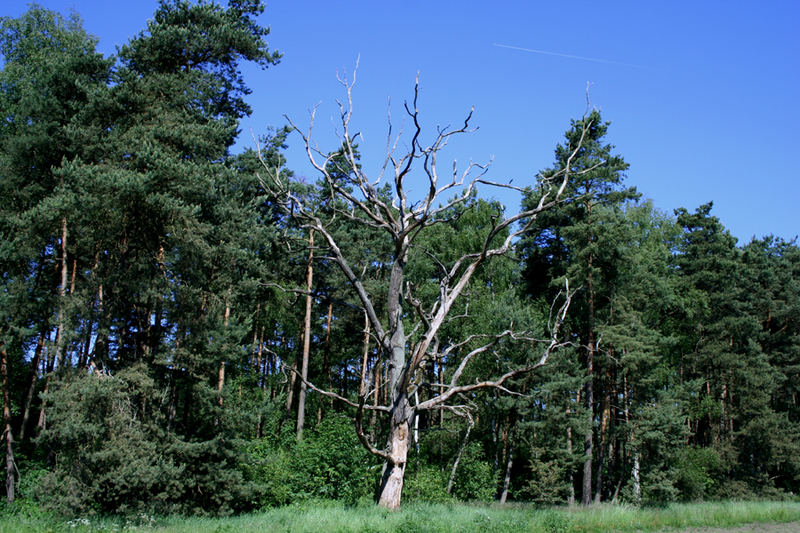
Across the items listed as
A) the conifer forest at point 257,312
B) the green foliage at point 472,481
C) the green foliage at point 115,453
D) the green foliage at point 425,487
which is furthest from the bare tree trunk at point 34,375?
the green foliage at point 472,481

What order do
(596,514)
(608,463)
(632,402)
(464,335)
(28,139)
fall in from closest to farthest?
(596,514)
(28,139)
(632,402)
(464,335)
(608,463)

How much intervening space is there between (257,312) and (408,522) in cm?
2327

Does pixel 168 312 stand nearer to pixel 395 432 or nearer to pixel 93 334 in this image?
pixel 93 334

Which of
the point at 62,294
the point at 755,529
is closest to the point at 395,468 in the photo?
the point at 755,529

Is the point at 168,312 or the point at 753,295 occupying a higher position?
the point at 753,295

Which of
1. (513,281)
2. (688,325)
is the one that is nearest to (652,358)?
(513,281)

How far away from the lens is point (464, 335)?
28.7m

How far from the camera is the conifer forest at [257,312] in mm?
14406

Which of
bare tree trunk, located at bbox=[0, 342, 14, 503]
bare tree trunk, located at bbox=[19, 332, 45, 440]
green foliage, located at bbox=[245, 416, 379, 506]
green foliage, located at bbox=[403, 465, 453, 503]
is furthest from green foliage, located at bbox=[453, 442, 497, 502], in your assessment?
bare tree trunk, located at bbox=[19, 332, 45, 440]

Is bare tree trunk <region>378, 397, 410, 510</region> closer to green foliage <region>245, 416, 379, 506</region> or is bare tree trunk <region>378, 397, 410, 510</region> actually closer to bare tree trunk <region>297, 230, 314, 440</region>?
green foliage <region>245, 416, 379, 506</region>

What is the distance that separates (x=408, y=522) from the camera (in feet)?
31.9

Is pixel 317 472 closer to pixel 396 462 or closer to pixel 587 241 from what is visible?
pixel 396 462

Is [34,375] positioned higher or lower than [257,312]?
lower

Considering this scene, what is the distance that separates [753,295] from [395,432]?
3070 cm
